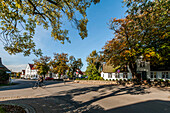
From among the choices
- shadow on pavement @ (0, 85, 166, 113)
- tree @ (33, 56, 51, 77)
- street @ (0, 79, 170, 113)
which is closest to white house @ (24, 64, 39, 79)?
tree @ (33, 56, 51, 77)

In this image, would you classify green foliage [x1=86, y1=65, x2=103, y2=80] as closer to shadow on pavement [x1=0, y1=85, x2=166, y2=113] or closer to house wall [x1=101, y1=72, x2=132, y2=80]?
house wall [x1=101, y1=72, x2=132, y2=80]

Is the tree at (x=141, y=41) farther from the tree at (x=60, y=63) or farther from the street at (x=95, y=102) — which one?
the tree at (x=60, y=63)

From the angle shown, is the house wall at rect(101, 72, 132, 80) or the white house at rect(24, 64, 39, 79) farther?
the white house at rect(24, 64, 39, 79)

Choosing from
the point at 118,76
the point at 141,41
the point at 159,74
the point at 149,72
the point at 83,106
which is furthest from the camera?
the point at 118,76

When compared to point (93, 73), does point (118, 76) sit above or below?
below

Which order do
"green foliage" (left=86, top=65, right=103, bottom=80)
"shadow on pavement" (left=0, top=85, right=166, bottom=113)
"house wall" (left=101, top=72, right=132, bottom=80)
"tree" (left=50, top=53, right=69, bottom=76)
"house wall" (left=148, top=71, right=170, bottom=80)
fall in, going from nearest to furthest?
"shadow on pavement" (left=0, top=85, right=166, bottom=113) < "house wall" (left=148, top=71, right=170, bottom=80) < "house wall" (left=101, top=72, right=132, bottom=80) < "green foliage" (left=86, top=65, right=103, bottom=80) < "tree" (left=50, top=53, right=69, bottom=76)

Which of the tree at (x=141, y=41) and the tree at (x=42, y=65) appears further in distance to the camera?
the tree at (x=42, y=65)

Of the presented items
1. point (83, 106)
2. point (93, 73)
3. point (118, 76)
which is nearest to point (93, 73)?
point (93, 73)

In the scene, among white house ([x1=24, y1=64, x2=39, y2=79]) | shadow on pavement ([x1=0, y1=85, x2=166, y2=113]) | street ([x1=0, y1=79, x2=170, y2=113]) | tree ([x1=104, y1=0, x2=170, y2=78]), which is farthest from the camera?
white house ([x1=24, y1=64, x2=39, y2=79])

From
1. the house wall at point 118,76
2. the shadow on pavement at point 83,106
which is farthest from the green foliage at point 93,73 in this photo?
the shadow on pavement at point 83,106

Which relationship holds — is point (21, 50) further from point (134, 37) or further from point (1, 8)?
point (134, 37)

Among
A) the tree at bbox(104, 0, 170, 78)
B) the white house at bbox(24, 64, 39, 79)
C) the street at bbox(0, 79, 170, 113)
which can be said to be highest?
the tree at bbox(104, 0, 170, 78)

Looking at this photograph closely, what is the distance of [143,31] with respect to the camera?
14.0 m

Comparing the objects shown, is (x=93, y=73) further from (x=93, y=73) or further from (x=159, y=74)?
(x=159, y=74)
